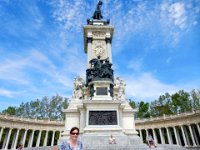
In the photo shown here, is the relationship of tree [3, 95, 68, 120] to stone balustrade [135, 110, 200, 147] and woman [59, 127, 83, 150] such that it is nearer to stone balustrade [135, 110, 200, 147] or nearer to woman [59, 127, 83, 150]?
stone balustrade [135, 110, 200, 147]

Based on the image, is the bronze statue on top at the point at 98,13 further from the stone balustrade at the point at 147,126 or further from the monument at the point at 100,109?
the stone balustrade at the point at 147,126

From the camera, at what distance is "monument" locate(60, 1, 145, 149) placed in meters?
20.6

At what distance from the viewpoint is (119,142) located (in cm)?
1928

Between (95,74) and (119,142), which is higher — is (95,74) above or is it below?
above

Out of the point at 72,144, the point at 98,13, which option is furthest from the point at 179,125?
the point at 72,144

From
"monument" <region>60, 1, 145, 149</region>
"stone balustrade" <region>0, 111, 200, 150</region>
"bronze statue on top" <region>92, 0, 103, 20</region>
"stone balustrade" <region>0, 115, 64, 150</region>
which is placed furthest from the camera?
"stone balustrade" <region>0, 115, 64, 150</region>

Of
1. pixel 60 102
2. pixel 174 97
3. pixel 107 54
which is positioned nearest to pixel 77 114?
pixel 107 54

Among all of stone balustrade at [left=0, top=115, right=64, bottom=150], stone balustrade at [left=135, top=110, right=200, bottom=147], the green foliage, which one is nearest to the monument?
stone balustrade at [left=135, top=110, right=200, bottom=147]

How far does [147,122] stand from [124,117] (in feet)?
100

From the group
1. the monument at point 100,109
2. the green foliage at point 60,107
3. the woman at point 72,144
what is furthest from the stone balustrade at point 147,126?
the woman at point 72,144

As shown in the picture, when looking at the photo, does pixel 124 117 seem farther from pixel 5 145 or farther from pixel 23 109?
pixel 23 109

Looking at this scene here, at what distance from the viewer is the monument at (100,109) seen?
2062cm

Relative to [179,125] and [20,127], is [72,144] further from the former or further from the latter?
[20,127]

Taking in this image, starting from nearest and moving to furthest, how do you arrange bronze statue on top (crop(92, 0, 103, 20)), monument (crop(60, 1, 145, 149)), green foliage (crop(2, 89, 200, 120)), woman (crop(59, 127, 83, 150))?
woman (crop(59, 127, 83, 150)), monument (crop(60, 1, 145, 149)), bronze statue on top (crop(92, 0, 103, 20)), green foliage (crop(2, 89, 200, 120))
